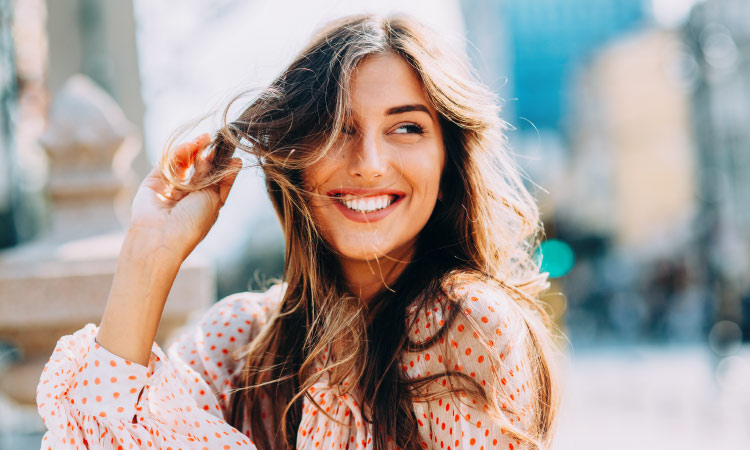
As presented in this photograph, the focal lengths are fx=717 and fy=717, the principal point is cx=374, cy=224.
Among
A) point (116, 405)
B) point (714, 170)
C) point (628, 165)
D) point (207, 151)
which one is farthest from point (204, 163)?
point (628, 165)

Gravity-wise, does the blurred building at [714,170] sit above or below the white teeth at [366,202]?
above

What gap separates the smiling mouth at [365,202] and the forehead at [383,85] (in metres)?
0.21

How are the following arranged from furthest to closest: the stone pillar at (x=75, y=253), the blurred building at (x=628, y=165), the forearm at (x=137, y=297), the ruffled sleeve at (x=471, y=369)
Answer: the blurred building at (x=628, y=165)
the stone pillar at (x=75, y=253)
the forearm at (x=137, y=297)
the ruffled sleeve at (x=471, y=369)

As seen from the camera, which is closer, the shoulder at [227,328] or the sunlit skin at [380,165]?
the sunlit skin at [380,165]

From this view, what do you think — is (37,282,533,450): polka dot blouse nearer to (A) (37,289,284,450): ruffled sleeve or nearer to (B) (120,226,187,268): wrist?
(A) (37,289,284,450): ruffled sleeve

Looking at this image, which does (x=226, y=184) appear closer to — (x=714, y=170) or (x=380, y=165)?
(x=380, y=165)

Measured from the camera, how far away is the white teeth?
1.81m

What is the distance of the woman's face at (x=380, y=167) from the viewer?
1.80 meters

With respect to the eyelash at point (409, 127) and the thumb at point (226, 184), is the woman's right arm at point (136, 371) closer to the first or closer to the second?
the thumb at point (226, 184)

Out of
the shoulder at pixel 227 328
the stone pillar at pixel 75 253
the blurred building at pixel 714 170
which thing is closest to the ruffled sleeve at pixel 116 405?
the shoulder at pixel 227 328

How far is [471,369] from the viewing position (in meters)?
1.62

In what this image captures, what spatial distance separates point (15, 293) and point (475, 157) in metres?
2.02

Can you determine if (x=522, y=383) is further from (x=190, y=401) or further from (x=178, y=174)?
(x=178, y=174)

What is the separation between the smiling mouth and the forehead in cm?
21
